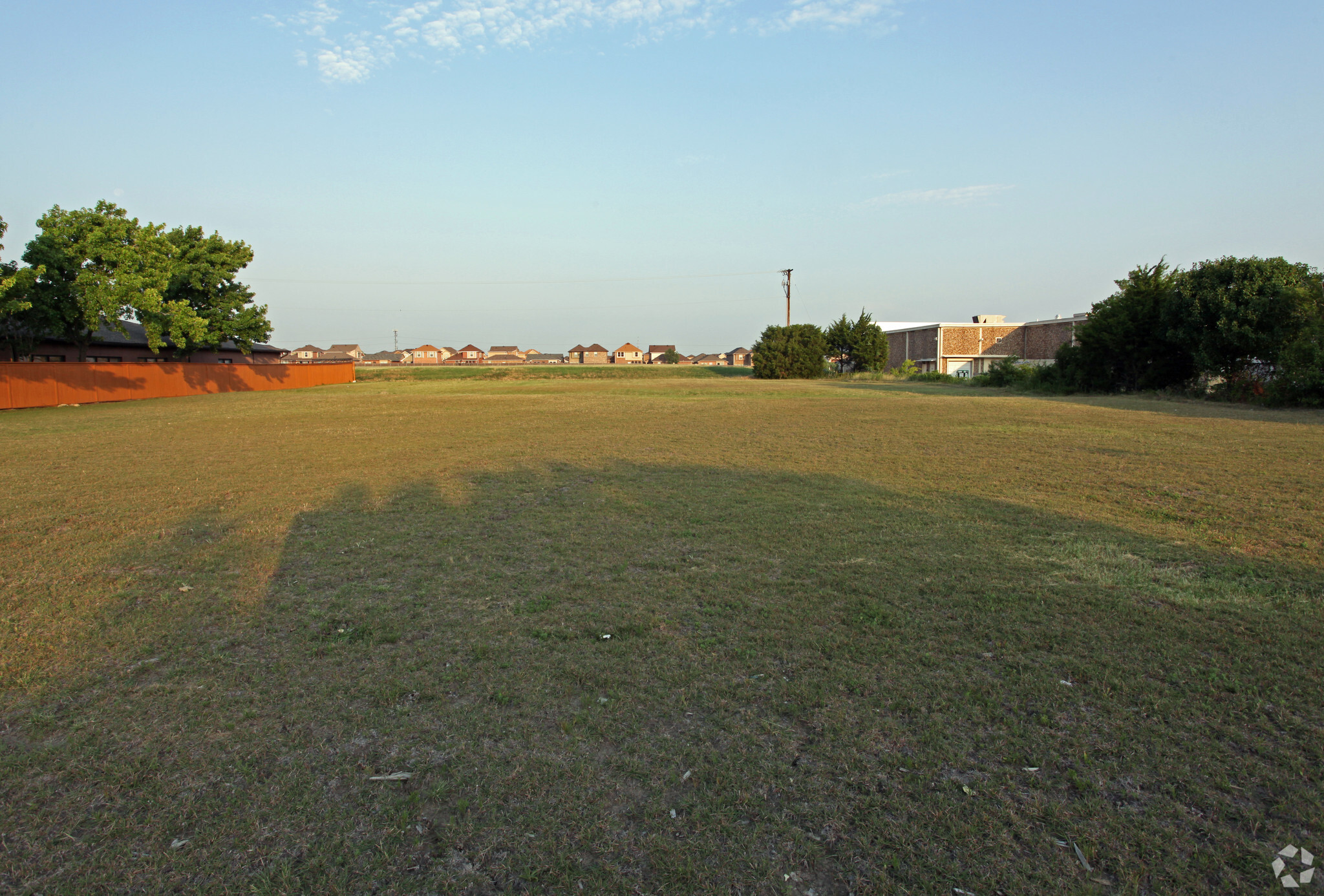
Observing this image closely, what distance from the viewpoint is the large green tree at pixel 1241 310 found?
22203 mm

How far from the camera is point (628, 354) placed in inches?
6299

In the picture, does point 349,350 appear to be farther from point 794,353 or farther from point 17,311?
point 17,311

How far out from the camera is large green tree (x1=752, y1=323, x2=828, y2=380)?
61000mm

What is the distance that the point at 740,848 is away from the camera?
2.35m

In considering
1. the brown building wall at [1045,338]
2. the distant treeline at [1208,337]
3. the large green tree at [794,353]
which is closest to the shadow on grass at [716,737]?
the distant treeline at [1208,337]

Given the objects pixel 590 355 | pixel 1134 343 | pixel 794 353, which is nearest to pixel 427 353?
pixel 590 355

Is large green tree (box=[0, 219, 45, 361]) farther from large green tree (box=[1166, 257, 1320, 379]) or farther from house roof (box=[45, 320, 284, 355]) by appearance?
large green tree (box=[1166, 257, 1320, 379])

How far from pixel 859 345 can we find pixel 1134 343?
34.3 metres

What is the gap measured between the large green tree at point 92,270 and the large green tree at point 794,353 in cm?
4447

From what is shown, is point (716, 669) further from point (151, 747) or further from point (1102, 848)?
point (151, 747)

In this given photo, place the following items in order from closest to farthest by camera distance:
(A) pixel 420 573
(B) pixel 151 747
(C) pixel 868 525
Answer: (B) pixel 151 747 < (A) pixel 420 573 < (C) pixel 868 525

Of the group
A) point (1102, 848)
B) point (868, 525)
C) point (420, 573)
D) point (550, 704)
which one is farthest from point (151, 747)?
point (868, 525)

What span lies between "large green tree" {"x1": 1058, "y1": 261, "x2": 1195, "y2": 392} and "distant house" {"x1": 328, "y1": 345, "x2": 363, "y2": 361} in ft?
469

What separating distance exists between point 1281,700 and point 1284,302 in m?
26.3
